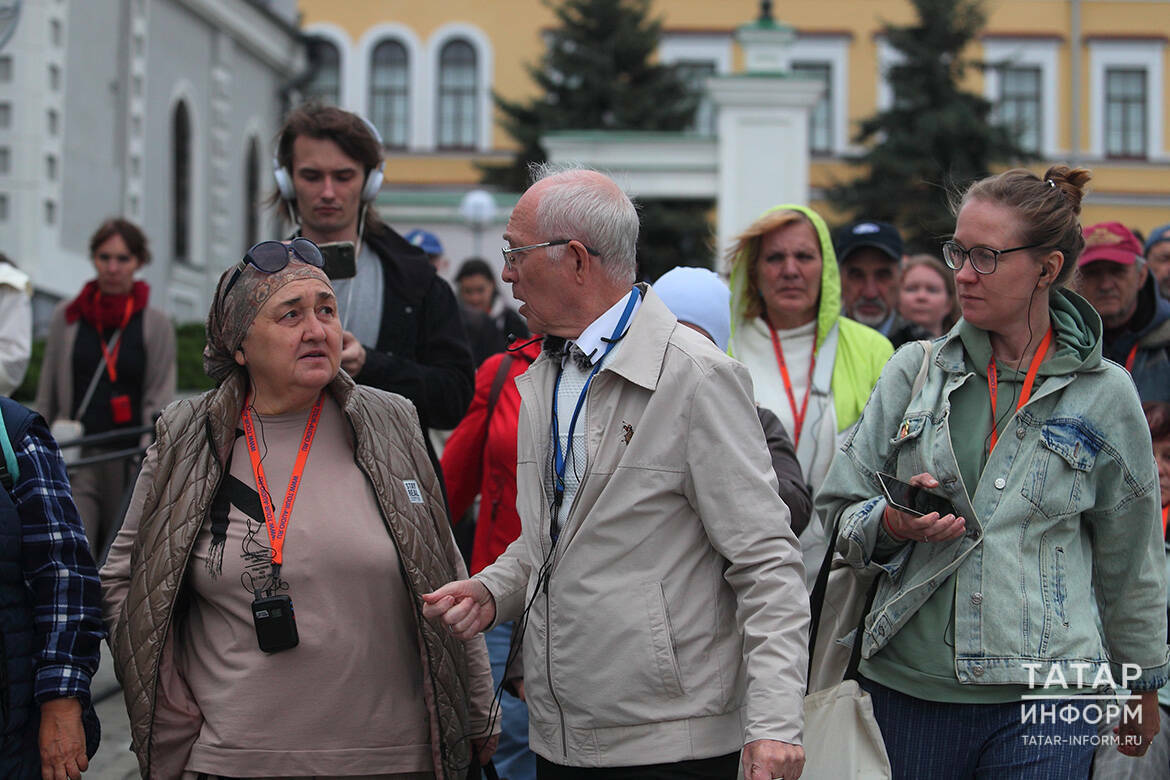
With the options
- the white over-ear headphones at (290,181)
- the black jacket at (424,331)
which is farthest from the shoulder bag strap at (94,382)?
the black jacket at (424,331)

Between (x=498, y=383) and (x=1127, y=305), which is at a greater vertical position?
(x=1127, y=305)

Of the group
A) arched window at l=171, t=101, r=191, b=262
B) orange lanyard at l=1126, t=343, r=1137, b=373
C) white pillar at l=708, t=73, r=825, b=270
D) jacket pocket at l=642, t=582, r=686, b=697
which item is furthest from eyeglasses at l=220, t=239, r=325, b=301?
arched window at l=171, t=101, r=191, b=262

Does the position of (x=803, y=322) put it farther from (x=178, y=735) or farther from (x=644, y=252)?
(x=644, y=252)

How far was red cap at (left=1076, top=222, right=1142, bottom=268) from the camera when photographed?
18.4ft

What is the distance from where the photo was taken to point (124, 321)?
24.5 feet

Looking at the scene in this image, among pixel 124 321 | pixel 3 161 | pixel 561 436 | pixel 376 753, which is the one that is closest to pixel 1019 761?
pixel 561 436

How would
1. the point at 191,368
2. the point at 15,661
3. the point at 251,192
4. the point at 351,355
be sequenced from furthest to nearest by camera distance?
the point at 251,192
the point at 191,368
the point at 351,355
the point at 15,661

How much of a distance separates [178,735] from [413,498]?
0.85 metres

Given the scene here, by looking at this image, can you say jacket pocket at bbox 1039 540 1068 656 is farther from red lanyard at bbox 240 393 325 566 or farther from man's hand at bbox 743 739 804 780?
red lanyard at bbox 240 393 325 566

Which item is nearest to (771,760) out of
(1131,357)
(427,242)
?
(1131,357)

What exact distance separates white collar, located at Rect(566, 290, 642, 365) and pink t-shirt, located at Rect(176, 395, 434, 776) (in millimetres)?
792

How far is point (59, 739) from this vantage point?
343cm

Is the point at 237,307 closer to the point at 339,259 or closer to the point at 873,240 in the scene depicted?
the point at 339,259

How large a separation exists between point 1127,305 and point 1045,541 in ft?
8.51
